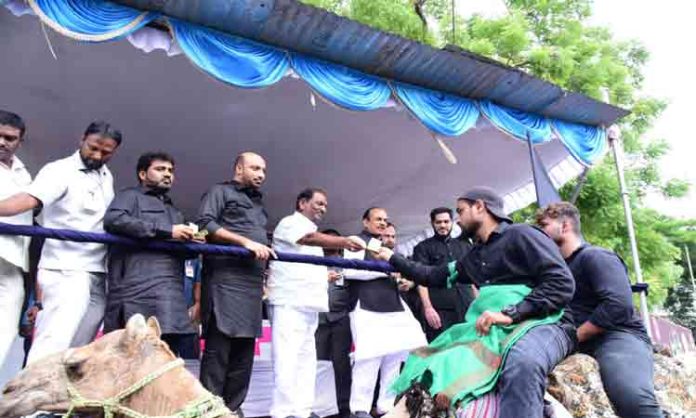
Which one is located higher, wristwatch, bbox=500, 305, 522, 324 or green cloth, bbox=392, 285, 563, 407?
wristwatch, bbox=500, 305, 522, 324

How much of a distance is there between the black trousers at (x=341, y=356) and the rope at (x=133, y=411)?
2952 mm

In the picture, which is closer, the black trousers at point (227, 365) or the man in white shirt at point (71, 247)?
the man in white shirt at point (71, 247)

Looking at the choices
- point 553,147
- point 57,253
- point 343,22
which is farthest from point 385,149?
point 57,253

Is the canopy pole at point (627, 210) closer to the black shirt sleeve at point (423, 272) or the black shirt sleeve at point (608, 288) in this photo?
the black shirt sleeve at point (608, 288)

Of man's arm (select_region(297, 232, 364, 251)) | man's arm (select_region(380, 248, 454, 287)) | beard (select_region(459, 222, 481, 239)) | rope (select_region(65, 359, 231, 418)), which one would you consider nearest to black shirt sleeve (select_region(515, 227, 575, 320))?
beard (select_region(459, 222, 481, 239))

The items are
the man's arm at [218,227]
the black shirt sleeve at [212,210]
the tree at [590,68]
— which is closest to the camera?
the man's arm at [218,227]

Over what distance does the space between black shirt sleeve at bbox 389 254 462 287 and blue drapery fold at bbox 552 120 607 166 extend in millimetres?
3022

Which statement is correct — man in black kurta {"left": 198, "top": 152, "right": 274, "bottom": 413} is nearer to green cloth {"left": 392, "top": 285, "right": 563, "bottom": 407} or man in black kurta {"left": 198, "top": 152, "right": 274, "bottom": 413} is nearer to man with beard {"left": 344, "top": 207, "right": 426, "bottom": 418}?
man with beard {"left": 344, "top": 207, "right": 426, "bottom": 418}

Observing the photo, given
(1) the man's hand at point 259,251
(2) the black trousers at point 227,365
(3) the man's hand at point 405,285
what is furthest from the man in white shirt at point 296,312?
(3) the man's hand at point 405,285

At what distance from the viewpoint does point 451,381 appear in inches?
106

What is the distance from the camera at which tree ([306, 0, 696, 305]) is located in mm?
11750

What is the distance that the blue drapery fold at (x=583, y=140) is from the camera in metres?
5.90

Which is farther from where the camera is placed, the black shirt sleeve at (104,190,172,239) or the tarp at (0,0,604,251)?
the tarp at (0,0,604,251)

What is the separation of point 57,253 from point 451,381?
2.21 metres
